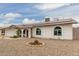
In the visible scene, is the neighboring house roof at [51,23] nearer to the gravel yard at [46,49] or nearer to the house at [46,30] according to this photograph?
the house at [46,30]

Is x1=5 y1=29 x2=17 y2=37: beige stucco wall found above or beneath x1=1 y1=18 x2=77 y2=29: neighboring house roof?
beneath

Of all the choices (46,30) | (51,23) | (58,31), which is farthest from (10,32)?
(58,31)

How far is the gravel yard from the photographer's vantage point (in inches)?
247

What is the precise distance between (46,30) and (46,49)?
0.33 metres

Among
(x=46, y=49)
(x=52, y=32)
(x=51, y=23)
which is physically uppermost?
(x=51, y=23)

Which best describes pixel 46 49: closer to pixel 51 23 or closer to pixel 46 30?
pixel 46 30

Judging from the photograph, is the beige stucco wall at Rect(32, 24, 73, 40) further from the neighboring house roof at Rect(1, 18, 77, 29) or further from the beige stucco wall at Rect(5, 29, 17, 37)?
the beige stucco wall at Rect(5, 29, 17, 37)

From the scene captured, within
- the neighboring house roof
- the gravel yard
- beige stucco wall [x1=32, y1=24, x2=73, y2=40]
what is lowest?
the gravel yard

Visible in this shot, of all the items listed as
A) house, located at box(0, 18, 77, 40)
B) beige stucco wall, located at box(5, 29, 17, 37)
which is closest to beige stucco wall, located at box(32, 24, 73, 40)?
house, located at box(0, 18, 77, 40)

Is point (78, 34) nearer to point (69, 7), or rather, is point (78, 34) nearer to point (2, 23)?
point (69, 7)

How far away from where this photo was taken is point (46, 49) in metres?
6.30

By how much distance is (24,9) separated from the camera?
6285mm

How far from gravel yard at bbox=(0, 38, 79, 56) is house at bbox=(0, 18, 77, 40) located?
0.09m

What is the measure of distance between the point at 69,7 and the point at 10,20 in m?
1.06
